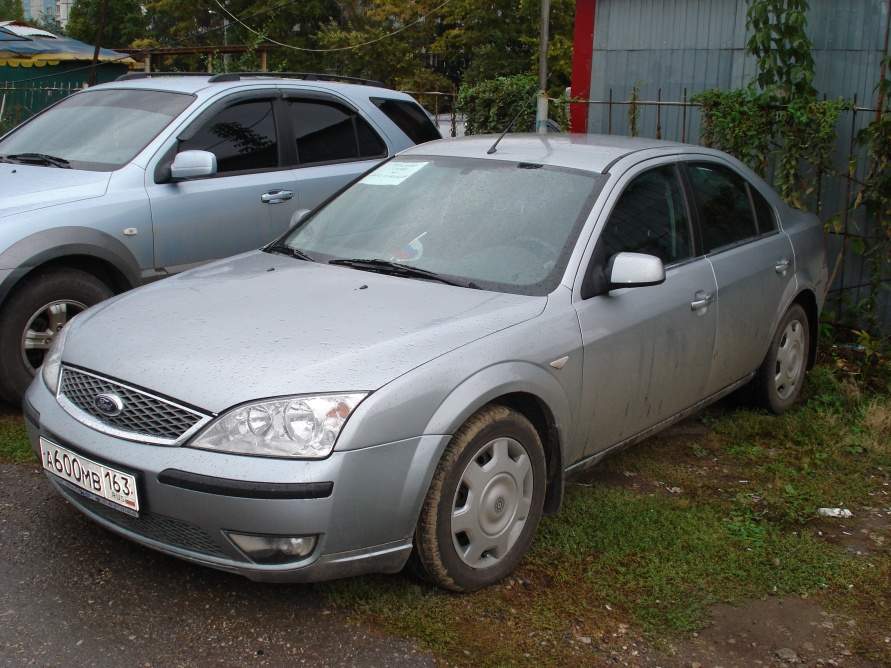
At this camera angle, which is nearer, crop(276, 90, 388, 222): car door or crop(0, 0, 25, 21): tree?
crop(276, 90, 388, 222): car door

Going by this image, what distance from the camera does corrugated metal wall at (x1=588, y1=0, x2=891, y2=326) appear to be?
7168 mm

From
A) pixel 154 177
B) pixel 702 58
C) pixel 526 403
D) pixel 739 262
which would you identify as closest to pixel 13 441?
pixel 154 177

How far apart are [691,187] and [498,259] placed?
1293mm

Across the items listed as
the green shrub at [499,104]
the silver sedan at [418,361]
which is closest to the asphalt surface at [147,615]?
the silver sedan at [418,361]

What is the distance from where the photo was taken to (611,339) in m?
4.02

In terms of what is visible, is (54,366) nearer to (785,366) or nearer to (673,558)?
(673,558)

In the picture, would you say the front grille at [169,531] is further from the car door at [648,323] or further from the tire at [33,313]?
the tire at [33,313]

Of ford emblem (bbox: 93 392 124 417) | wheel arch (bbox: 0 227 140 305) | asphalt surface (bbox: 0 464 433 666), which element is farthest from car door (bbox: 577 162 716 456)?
wheel arch (bbox: 0 227 140 305)

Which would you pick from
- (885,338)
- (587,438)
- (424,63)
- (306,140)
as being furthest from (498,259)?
(424,63)

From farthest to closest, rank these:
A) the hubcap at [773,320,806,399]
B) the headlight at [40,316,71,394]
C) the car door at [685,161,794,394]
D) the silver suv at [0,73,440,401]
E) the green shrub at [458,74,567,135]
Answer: the green shrub at [458,74,567,135] → the hubcap at [773,320,806,399] → the silver suv at [0,73,440,401] → the car door at [685,161,794,394] → the headlight at [40,316,71,394]

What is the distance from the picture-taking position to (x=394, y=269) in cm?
410

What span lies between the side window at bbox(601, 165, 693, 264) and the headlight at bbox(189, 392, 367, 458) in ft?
5.17

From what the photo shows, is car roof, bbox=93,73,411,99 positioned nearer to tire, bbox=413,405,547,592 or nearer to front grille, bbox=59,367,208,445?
front grille, bbox=59,367,208,445

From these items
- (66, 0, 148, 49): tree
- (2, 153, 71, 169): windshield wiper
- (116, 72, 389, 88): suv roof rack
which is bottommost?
(2, 153, 71, 169): windshield wiper
